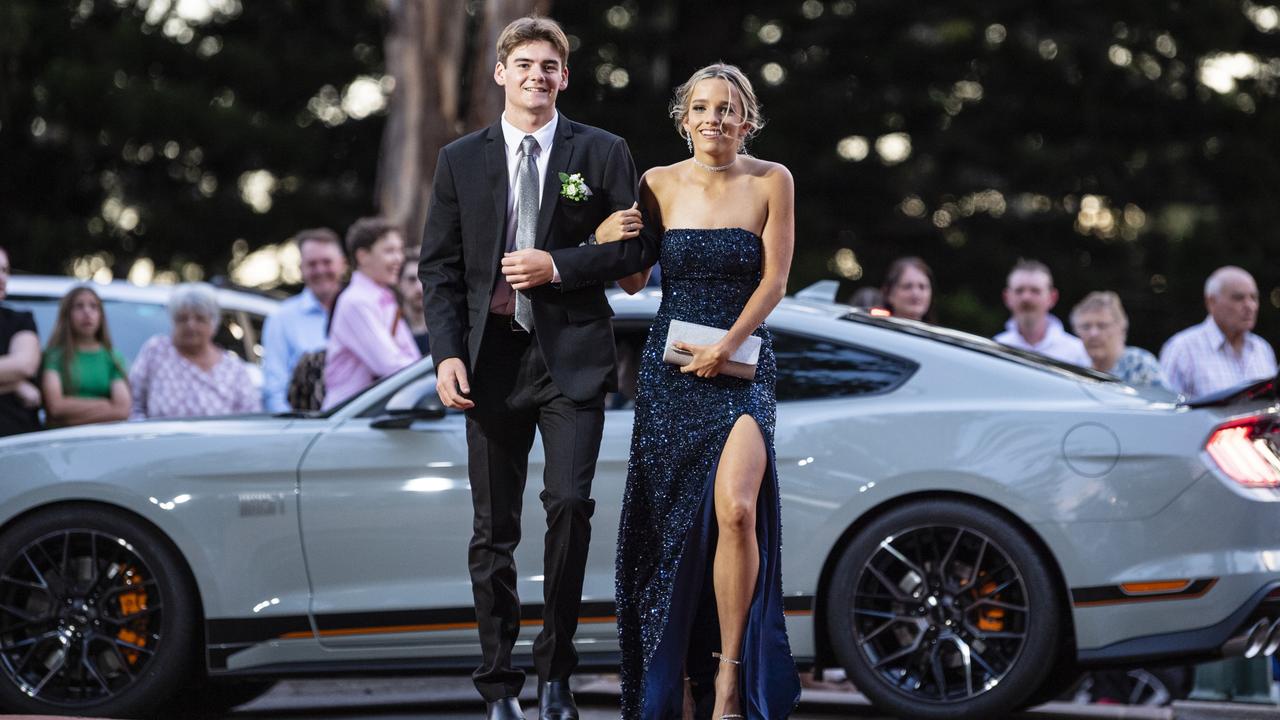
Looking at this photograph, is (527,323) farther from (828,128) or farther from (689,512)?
(828,128)

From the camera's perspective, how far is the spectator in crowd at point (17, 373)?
8906 millimetres

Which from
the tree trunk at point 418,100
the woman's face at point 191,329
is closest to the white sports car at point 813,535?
the woman's face at point 191,329

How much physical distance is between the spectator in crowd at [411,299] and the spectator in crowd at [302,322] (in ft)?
2.03

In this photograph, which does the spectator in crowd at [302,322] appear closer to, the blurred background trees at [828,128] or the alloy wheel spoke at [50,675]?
the alloy wheel spoke at [50,675]

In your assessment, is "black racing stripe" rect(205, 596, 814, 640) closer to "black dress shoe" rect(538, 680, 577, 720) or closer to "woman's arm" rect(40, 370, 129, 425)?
"black dress shoe" rect(538, 680, 577, 720)

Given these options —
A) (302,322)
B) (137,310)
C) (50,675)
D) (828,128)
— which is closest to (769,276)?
(50,675)

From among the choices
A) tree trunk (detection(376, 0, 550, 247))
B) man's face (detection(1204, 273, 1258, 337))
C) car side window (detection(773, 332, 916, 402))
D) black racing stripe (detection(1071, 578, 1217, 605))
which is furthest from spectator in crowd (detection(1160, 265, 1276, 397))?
tree trunk (detection(376, 0, 550, 247))

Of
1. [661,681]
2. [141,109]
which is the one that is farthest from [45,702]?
[141,109]

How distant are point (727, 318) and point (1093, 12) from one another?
64.3 feet

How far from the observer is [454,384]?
536 cm

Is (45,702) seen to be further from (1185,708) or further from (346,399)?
(1185,708)

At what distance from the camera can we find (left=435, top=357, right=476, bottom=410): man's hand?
536cm

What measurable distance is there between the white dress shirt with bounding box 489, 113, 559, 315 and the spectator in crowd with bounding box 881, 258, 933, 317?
4160mm

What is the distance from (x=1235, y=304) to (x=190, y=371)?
5637 mm
